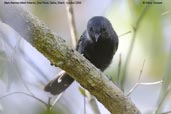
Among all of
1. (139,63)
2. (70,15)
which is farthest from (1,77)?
(139,63)

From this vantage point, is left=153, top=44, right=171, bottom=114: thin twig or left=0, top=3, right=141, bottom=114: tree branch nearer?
left=0, top=3, right=141, bottom=114: tree branch

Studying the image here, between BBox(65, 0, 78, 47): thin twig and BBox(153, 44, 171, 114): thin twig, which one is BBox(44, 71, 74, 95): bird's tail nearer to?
BBox(65, 0, 78, 47): thin twig

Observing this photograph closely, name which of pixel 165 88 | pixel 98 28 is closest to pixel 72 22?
pixel 98 28

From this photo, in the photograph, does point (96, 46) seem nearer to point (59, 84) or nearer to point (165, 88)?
point (59, 84)

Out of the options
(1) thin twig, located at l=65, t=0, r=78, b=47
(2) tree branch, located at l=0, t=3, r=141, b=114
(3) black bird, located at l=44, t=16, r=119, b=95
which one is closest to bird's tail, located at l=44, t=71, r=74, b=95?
(3) black bird, located at l=44, t=16, r=119, b=95

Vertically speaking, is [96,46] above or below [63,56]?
below

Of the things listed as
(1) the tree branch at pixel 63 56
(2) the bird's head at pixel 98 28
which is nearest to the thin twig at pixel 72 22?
(2) the bird's head at pixel 98 28

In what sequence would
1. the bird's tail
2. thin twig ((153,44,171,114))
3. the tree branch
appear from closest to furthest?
the tree branch, thin twig ((153,44,171,114)), the bird's tail
